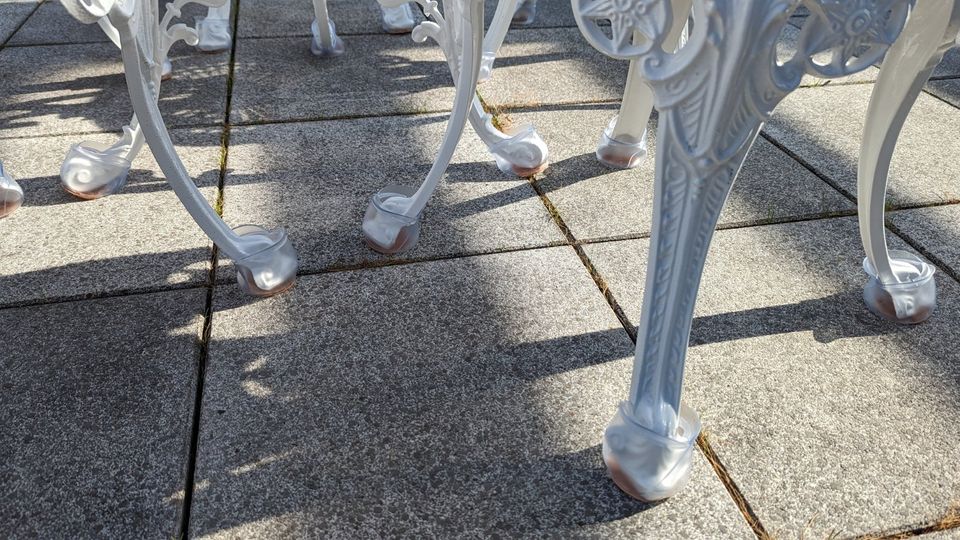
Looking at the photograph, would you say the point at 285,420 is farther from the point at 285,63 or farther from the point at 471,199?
the point at 285,63

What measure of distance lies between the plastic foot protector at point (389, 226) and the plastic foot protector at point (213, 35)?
1.79 metres

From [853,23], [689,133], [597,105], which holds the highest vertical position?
[853,23]

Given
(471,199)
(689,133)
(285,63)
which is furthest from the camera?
(285,63)

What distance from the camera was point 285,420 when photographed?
60.3 inches

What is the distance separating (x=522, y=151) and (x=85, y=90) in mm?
1908

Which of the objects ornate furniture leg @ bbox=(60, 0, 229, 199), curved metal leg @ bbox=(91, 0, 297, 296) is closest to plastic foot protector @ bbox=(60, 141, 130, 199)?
ornate furniture leg @ bbox=(60, 0, 229, 199)

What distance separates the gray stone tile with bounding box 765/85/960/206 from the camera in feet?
8.09

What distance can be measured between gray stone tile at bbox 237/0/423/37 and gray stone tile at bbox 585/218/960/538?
2244 mm

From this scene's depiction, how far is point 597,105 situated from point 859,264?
1297mm

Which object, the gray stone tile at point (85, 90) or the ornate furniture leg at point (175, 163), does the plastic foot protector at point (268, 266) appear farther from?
the gray stone tile at point (85, 90)

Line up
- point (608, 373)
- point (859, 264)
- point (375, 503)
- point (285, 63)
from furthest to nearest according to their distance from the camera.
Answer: point (285, 63) < point (859, 264) < point (608, 373) < point (375, 503)

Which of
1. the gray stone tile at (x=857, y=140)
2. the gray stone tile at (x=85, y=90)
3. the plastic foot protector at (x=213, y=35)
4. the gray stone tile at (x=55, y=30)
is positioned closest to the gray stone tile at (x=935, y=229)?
the gray stone tile at (x=857, y=140)

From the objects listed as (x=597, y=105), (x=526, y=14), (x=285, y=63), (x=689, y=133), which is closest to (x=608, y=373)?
(x=689, y=133)

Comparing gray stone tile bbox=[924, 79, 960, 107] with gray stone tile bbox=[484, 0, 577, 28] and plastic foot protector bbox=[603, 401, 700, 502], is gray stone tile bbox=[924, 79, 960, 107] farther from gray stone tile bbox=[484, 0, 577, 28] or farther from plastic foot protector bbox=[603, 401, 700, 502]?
plastic foot protector bbox=[603, 401, 700, 502]
